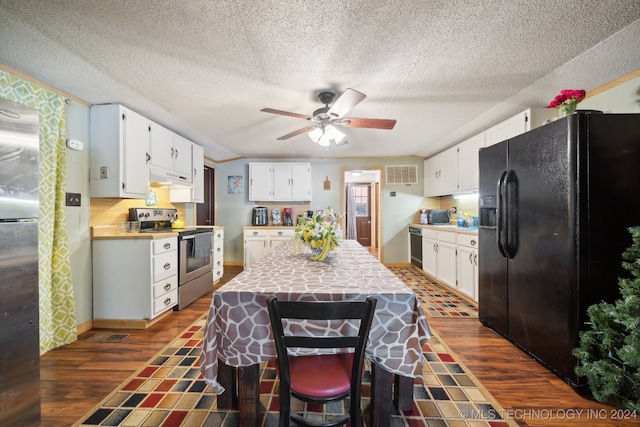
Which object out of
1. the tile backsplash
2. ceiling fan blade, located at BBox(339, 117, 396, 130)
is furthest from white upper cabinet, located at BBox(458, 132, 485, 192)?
the tile backsplash

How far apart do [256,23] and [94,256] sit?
266 cm

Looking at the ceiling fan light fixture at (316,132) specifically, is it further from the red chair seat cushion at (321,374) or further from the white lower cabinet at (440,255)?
the white lower cabinet at (440,255)

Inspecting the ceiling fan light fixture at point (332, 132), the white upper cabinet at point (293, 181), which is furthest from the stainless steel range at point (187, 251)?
the ceiling fan light fixture at point (332, 132)

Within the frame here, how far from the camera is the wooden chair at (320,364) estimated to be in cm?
95

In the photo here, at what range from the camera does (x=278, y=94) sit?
7.91 feet

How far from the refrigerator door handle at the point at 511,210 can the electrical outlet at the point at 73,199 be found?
3.84m

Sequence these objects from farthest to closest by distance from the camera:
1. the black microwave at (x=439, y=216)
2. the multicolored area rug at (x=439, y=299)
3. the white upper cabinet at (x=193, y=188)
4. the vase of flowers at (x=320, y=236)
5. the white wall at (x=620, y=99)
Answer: the black microwave at (x=439, y=216)
the white upper cabinet at (x=193, y=188)
the multicolored area rug at (x=439, y=299)
the white wall at (x=620, y=99)
the vase of flowers at (x=320, y=236)

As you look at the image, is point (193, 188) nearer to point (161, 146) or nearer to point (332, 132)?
point (161, 146)

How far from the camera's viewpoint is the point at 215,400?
5.25ft

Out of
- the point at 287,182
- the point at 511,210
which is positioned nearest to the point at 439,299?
the point at 511,210

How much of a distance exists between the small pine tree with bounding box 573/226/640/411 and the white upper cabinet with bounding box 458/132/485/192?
7.20 feet

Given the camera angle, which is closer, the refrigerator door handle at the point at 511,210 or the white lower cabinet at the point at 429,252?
the refrigerator door handle at the point at 511,210

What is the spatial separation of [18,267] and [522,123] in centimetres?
398

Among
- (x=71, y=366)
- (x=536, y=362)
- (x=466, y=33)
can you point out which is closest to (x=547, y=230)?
(x=536, y=362)
